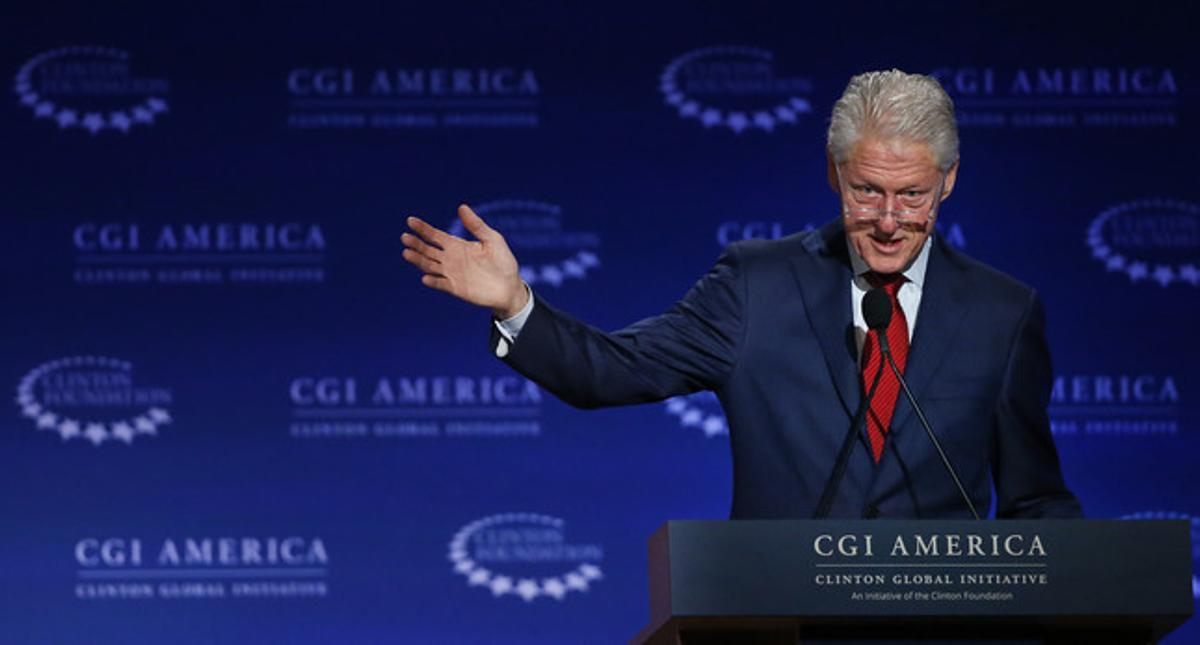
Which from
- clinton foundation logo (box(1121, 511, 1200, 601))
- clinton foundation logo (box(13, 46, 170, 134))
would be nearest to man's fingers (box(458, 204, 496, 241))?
clinton foundation logo (box(13, 46, 170, 134))

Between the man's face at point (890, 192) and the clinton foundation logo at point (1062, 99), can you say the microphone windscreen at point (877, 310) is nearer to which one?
the man's face at point (890, 192)

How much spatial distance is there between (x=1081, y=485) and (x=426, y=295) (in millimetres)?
1841

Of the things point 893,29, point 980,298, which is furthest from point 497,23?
point 980,298

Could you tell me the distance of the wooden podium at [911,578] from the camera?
6.65 ft

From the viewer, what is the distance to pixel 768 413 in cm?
264

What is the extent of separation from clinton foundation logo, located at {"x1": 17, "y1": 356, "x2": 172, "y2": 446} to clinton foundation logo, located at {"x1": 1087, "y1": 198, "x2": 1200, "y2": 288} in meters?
2.58

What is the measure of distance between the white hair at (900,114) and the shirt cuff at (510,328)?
20.4 inches

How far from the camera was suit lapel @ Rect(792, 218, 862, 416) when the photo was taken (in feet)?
8.53

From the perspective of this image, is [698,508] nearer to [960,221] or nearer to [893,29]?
[960,221]

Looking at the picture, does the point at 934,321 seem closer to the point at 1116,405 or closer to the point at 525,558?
the point at 525,558

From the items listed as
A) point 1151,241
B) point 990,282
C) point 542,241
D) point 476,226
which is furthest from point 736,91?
point 476,226

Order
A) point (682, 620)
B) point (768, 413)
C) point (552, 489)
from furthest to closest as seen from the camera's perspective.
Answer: point (552, 489) < point (768, 413) < point (682, 620)

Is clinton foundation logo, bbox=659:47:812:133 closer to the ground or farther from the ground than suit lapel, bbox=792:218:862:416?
farther from the ground

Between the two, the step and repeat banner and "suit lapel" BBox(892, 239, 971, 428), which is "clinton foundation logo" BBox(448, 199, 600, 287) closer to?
the step and repeat banner
